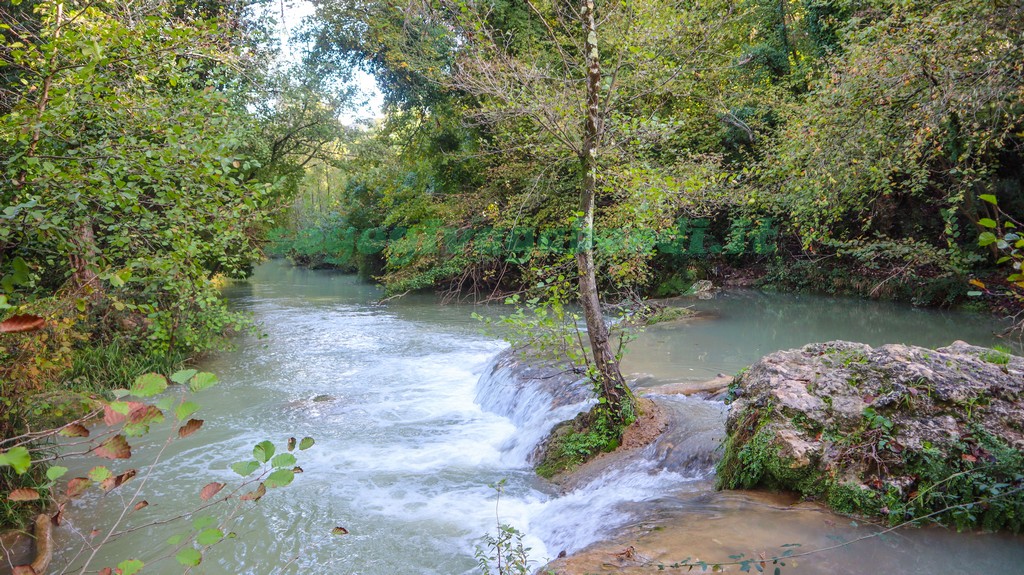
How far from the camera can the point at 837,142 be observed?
313 inches

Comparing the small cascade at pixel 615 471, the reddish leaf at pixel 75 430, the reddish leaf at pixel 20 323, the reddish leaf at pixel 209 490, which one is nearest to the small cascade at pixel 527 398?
the small cascade at pixel 615 471

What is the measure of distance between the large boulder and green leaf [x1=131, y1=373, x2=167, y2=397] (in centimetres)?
391

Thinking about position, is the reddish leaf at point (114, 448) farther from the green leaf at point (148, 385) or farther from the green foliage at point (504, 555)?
the green foliage at point (504, 555)

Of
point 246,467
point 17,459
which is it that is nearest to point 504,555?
point 246,467

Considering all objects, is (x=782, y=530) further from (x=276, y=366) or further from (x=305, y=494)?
(x=276, y=366)

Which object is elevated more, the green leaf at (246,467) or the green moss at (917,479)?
the green leaf at (246,467)

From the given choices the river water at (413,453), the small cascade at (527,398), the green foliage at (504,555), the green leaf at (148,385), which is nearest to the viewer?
the green leaf at (148,385)

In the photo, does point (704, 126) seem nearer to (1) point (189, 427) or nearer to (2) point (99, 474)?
(1) point (189, 427)

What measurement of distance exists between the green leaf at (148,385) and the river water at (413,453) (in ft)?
11.0

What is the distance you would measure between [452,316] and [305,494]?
35.3ft

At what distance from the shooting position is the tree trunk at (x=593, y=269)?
538 centimetres

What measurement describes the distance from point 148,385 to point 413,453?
561cm

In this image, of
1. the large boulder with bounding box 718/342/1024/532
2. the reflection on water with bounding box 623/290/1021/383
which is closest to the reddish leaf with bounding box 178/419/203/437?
the large boulder with bounding box 718/342/1024/532

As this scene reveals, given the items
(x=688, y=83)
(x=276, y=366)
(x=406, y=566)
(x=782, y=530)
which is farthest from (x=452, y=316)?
(x=782, y=530)
